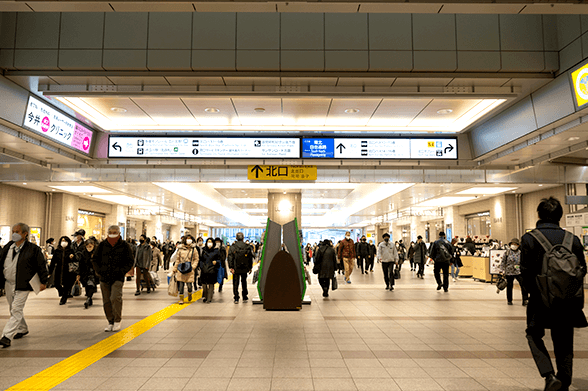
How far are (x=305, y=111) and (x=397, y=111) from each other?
223cm

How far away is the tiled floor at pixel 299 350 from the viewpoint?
4.27 m

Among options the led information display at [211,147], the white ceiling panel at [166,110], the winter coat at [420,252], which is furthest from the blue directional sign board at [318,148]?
the winter coat at [420,252]

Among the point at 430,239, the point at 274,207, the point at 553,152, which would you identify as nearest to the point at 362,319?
the point at 553,152

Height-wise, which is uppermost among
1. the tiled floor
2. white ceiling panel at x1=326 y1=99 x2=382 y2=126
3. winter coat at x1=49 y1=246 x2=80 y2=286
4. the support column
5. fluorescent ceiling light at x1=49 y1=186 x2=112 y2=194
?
white ceiling panel at x1=326 y1=99 x2=382 y2=126

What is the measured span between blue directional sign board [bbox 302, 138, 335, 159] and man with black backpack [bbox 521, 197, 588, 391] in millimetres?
7444

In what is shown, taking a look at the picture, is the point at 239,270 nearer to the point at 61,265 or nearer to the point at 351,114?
the point at 61,265

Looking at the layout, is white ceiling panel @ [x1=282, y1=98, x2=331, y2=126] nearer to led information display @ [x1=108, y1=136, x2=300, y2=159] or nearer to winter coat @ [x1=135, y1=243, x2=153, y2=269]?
led information display @ [x1=108, y1=136, x2=300, y2=159]

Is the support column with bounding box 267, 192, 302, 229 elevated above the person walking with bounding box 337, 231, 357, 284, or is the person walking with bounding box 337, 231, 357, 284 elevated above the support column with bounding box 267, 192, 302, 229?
the support column with bounding box 267, 192, 302, 229

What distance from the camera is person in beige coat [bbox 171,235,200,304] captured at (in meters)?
10.4

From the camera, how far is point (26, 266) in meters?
6.12

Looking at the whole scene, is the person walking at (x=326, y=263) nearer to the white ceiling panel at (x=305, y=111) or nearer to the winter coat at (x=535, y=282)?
the white ceiling panel at (x=305, y=111)

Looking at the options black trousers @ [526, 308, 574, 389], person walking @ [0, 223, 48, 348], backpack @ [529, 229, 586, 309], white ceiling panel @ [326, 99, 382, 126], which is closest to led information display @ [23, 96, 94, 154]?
person walking @ [0, 223, 48, 348]

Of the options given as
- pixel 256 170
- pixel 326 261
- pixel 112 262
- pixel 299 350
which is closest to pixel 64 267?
pixel 112 262

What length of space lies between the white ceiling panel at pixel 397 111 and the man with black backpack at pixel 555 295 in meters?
5.93
